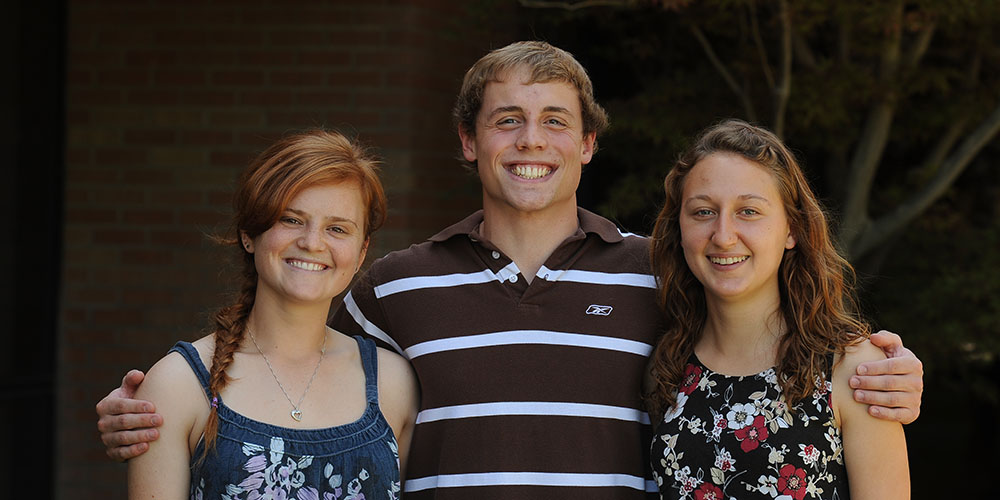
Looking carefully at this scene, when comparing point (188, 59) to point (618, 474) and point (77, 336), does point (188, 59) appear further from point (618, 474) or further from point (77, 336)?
point (618, 474)

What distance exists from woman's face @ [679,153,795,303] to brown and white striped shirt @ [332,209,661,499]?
0.30 metres

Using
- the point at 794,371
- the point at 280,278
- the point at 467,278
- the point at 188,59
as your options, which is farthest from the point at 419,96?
the point at 794,371

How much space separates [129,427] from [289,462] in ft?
1.22

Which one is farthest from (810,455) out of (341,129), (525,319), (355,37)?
(355,37)

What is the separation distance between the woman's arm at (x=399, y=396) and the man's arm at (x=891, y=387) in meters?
1.12

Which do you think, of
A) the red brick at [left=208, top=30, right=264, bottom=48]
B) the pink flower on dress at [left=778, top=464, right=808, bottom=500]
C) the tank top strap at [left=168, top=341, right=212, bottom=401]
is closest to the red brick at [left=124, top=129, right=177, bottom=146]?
the red brick at [left=208, top=30, right=264, bottom=48]

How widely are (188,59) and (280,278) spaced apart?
9.71 ft

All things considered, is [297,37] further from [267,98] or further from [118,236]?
[118,236]

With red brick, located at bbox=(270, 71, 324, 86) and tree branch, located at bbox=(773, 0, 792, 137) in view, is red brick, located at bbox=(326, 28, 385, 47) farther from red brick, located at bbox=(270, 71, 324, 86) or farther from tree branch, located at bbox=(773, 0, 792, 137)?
tree branch, located at bbox=(773, 0, 792, 137)

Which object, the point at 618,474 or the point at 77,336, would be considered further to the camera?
the point at 77,336

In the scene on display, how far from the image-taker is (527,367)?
293cm

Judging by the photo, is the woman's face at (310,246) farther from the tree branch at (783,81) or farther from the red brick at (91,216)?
the red brick at (91,216)

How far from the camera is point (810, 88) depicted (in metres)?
4.98

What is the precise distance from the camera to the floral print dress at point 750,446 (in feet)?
8.56
